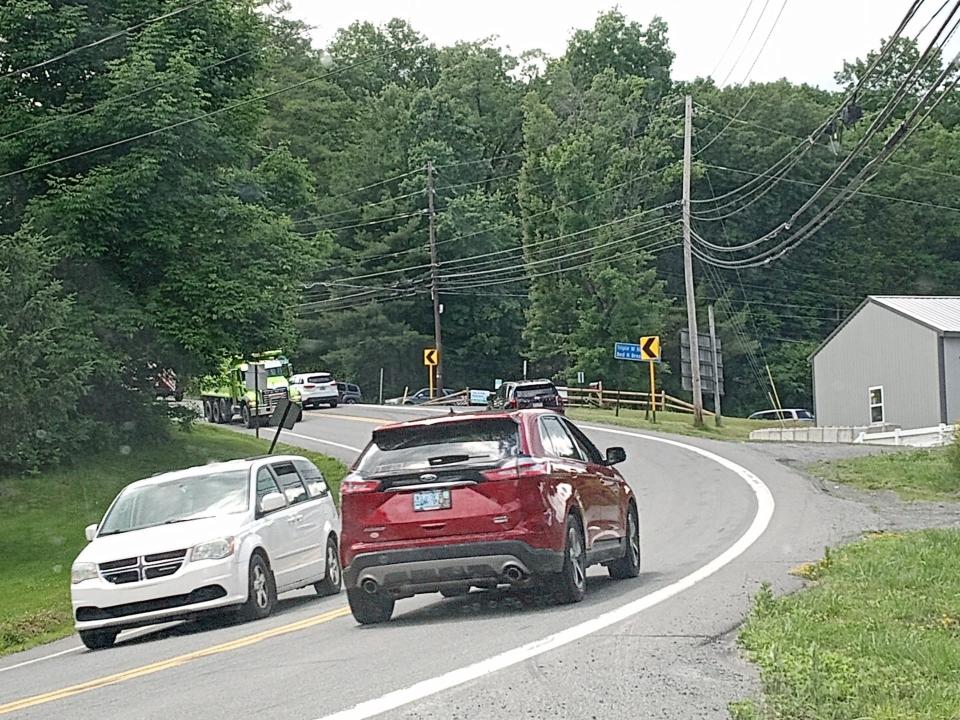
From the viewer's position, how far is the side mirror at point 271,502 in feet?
51.6

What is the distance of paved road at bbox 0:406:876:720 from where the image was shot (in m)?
7.84

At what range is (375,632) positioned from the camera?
460 inches

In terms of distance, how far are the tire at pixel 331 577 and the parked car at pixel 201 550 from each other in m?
0.01

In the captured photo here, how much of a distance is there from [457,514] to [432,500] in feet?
0.84

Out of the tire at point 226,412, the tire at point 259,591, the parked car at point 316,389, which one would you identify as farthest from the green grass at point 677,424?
the tire at point 259,591

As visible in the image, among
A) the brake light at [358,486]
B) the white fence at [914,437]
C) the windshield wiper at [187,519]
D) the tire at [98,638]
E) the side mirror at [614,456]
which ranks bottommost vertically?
the tire at [98,638]

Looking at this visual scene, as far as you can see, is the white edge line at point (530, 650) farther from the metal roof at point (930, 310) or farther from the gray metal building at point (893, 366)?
the metal roof at point (930, 310)

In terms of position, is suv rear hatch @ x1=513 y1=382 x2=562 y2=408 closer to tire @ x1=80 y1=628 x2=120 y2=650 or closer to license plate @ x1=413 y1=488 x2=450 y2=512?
tire @ x1=80 y1=628 x2=120 y2=650

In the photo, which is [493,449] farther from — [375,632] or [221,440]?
[221,440]

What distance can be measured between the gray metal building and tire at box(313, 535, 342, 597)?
3283 cm

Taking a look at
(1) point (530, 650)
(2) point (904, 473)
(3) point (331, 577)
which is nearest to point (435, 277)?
(2) point (904, 473)

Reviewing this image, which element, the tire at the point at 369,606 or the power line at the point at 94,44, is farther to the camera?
the power line at the point at 94,44

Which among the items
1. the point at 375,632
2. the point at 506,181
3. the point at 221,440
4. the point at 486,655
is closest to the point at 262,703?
the point at 486,655

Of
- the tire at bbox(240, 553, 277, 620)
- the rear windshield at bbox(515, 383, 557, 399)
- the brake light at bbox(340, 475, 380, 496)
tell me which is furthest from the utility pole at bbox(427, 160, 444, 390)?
the brake light at bbox(340, 475, 380, 496)
